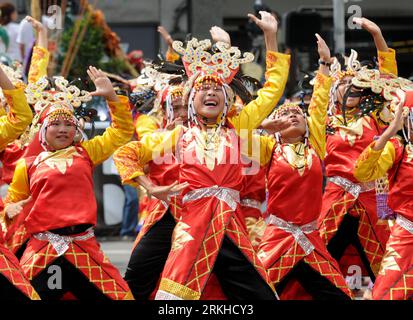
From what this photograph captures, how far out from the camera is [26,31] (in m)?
14.9

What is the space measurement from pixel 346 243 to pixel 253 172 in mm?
1130

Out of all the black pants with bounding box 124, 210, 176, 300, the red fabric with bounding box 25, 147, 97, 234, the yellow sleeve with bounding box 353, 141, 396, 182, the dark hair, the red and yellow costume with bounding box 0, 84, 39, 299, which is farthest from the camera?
the dark hair

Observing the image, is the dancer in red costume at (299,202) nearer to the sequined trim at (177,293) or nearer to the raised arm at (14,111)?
the sequined trim at (177,293)

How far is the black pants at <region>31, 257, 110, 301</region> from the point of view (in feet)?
26.5

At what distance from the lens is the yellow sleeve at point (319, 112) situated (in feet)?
28.3

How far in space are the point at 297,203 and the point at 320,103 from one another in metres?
0.69

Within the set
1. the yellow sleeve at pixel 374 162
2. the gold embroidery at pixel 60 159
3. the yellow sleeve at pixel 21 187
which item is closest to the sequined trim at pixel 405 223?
the yellow sleeve at pixel 374 162

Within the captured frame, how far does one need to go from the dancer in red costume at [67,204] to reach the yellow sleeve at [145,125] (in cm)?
138

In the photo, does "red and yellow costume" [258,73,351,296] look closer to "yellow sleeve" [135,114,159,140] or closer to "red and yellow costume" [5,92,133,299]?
"red and yellow costume" [5,92,133,299]

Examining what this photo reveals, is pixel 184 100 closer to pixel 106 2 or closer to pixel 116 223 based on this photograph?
pixel 116 223

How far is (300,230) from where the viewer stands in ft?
28.0

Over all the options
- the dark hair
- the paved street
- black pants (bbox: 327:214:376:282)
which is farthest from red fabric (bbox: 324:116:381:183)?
the dark hair

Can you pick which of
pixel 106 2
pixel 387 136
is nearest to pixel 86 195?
pixel 387 136

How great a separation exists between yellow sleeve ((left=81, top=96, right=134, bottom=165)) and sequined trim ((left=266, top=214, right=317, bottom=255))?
1.14 m
